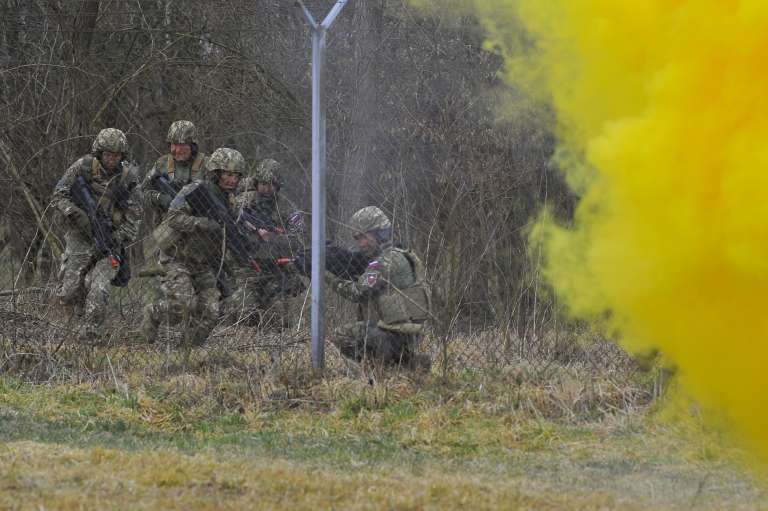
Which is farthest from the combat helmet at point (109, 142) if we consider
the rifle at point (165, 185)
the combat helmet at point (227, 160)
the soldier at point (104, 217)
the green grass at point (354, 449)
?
the green grass at point (354, 449)

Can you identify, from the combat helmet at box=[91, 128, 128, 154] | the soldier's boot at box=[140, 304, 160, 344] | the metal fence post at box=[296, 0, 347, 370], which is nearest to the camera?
the metal fence post at box=[296, 0, 347, 370]

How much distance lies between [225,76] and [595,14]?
27.6 ft

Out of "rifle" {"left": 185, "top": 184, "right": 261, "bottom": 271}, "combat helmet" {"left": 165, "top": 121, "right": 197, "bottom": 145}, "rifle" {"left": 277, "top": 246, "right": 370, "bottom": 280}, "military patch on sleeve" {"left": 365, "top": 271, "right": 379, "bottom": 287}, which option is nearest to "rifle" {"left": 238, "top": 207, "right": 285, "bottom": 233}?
"rifle" {"left": 185, "top": 184, "right": 261, "bottom": 271}

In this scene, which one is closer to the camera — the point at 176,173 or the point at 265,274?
the point at 265,274

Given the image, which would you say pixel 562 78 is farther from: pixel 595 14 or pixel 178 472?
pixel 178 472

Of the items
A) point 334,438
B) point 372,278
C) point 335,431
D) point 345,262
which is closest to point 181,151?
point 345,262

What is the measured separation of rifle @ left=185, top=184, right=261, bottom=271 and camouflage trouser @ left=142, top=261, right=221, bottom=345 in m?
0.31

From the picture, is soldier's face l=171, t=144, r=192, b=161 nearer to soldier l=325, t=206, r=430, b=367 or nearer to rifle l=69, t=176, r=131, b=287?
rifle l=69, t=176, r=131, b=287

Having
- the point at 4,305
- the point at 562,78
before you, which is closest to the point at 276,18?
the point at 4,305

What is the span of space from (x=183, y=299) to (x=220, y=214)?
2.50 ft

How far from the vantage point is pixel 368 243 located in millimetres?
8383

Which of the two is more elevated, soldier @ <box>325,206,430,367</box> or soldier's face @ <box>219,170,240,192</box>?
soldier's face @ <box>219,170,240,192</box>

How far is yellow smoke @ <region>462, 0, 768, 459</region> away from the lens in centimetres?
449

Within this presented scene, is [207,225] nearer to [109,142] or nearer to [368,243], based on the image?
[109,142]
